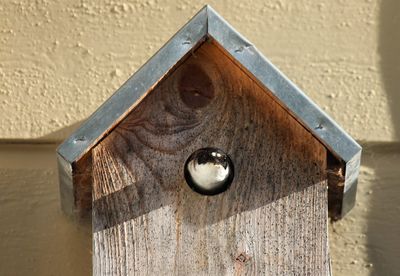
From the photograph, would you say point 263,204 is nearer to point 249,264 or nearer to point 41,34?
point 249,264

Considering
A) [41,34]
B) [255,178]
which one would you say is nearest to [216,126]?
[255,178]

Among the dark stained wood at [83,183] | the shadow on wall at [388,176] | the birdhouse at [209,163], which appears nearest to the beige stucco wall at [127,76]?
the shadow on wall at [388,176]

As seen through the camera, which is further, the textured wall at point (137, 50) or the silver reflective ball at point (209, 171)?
the textured wall at point (137, 50)

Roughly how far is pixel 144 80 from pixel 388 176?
470 mm

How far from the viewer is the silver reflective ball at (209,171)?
1143 millimetres

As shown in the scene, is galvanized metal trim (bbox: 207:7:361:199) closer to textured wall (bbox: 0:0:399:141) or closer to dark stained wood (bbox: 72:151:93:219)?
dark stained wood (bbox: 72:151:93:219)

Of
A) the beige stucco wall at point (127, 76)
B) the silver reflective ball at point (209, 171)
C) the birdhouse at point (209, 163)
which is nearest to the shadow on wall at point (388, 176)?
the beige stucco wall at point (127, 76)

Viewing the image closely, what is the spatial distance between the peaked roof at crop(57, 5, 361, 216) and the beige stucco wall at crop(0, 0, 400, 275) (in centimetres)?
31

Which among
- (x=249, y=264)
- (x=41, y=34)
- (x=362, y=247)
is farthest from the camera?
(x=41, y=34)

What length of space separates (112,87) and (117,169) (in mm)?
348

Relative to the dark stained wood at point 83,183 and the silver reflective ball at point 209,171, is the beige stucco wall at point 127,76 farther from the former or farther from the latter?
the silver reflective ball at point 209,171

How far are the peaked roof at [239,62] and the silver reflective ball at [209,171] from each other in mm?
92

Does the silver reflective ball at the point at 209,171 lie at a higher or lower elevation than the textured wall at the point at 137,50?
lower

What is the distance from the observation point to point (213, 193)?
46.2 inches
